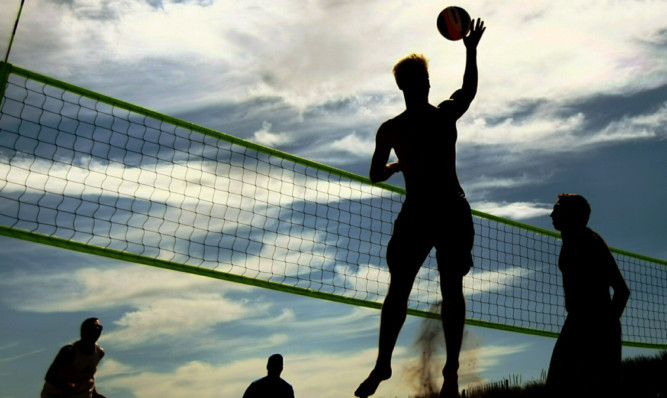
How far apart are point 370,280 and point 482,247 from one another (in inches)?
71.3

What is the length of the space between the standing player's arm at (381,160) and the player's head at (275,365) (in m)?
2.59

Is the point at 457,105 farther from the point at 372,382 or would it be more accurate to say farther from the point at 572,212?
the point at 372,382

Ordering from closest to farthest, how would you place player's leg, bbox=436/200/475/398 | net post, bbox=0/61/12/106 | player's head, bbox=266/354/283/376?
player's leg, bbox=436/200/475/398 < net post, bbox=0/61/12/106 < player's head, bbox=266/354/283/376

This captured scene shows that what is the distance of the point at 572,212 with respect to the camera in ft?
13.9

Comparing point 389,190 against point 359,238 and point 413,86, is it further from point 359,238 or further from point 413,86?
point 413,86

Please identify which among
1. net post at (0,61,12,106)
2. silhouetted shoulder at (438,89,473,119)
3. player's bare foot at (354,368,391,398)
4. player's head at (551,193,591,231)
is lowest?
player's bare foot at (354,368,391,398)

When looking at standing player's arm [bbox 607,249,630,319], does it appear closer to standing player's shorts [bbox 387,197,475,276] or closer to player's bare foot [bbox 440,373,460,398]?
standing player's shorts [bbox 387,197,475,276]

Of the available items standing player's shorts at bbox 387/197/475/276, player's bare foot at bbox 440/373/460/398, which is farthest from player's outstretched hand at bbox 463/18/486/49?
player's bare foot at bbox 440/373/460/398

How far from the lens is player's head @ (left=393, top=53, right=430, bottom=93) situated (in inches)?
155

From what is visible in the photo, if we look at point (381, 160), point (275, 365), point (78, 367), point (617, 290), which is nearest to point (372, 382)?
point (381, 160)

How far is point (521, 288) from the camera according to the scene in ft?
27.7

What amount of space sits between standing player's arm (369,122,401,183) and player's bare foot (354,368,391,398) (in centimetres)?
117

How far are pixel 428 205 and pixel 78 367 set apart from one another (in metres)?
3.59

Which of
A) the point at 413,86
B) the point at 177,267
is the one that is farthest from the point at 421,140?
the point at 177,267
